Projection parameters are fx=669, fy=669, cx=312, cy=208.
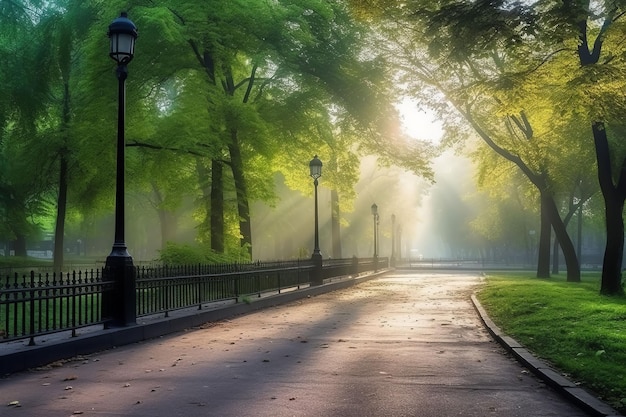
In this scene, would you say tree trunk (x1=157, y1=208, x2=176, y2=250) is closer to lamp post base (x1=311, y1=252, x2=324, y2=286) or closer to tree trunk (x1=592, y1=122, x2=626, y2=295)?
lamp post base (x1=311, y1=252, x2=324, y2=286)

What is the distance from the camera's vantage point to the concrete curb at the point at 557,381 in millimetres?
6438

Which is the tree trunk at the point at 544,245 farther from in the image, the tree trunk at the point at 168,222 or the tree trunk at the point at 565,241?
the tree trunk at the point at 168,222

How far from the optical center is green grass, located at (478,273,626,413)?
306 inches

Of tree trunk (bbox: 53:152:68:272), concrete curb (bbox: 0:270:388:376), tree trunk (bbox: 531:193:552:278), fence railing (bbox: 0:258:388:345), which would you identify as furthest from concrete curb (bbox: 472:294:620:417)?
tree trunk (bbox: 53:152:68:272)

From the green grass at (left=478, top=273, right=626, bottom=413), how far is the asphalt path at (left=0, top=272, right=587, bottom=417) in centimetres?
49

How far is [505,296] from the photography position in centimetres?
2098

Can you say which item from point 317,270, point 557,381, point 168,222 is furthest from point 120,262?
point 168,222

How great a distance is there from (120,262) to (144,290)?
5.99 feet

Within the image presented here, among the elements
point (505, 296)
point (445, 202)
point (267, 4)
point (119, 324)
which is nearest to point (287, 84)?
point (267, 4)

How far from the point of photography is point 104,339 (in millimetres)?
10891

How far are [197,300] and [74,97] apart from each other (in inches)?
833

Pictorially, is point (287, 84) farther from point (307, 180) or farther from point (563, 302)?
point (563, 302)

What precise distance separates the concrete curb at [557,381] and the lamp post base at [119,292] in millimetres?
6644

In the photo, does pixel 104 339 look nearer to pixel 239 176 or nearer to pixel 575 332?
pixel 575 332
